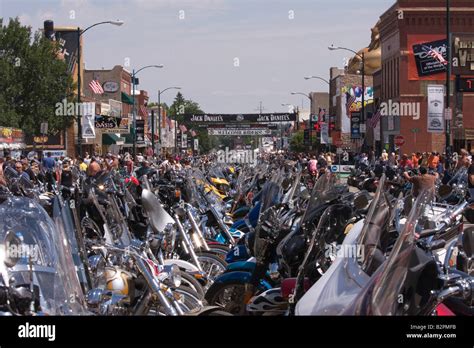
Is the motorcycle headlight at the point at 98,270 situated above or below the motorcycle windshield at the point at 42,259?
below

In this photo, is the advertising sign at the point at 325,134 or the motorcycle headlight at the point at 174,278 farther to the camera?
the advertising sign at the point at 325,134

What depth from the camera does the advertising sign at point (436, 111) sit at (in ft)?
118

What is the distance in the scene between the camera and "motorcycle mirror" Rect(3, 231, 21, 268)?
5.26m

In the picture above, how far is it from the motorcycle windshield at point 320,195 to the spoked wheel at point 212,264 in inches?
72.9

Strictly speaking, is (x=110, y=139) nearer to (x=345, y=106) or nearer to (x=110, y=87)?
(x=110, y=87)

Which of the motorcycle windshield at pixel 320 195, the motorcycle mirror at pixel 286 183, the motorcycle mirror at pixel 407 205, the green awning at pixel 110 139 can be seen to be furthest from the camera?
the green awning at pixel 110 139

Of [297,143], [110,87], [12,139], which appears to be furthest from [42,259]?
[297,143]

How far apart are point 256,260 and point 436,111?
29.2 meters

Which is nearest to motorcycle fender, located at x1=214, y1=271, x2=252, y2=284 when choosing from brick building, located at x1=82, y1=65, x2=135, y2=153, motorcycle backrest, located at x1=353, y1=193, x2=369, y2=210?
motorcycle backrest, located at x1=353, y1=193, x2=369, y2=210

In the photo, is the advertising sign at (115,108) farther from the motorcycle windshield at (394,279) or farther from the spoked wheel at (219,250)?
the motorcycle windshield at (394,279)

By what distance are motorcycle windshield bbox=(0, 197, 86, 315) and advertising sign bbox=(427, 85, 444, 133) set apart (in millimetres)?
31772

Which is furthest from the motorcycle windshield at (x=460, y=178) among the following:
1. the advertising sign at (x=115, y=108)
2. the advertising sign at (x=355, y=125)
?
the advertising sign at (x=115, y=108)

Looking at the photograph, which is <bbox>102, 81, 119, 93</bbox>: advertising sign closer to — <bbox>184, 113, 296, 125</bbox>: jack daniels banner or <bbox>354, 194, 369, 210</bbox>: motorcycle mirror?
<bbox>184, 113, 296, 125</bbox>: jack daniels banner
